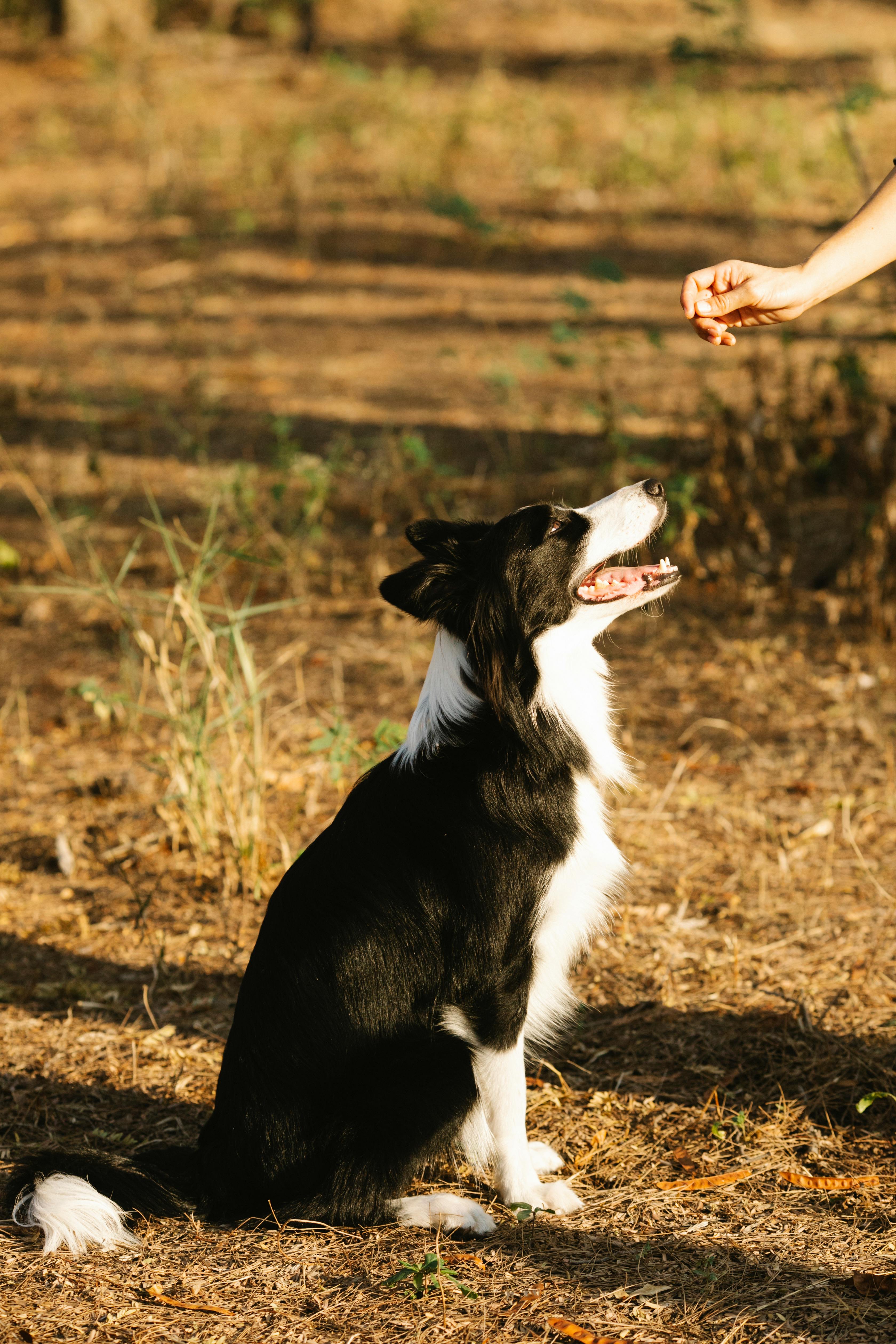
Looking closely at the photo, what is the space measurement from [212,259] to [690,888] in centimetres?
885

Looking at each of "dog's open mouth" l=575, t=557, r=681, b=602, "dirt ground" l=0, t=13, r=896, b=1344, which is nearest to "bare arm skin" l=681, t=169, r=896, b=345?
"dog's open mouth" l=575, t=557, r=681, b=602

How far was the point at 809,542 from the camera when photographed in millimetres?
6566

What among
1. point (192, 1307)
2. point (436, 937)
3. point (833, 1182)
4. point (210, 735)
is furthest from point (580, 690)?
point (210, 735)

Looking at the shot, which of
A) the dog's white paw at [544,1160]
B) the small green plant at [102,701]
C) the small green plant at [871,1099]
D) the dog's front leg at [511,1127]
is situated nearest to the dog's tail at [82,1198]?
the dog's front leg at [511,1127]

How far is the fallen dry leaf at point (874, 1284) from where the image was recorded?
2533mm

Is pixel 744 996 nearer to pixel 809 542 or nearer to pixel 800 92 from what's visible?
pixel 809 542

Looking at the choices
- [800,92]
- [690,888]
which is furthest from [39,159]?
[690,888]

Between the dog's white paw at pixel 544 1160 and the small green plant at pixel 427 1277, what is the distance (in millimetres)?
495

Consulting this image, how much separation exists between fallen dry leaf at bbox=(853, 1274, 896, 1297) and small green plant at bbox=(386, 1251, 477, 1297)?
795 millimetres

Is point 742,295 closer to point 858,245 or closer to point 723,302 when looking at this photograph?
point 723,302

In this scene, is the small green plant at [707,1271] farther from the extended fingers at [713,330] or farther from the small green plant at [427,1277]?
the extended fingers at [713,330]

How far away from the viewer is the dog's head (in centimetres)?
290

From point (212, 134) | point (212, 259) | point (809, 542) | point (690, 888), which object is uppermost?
point (212, 134)

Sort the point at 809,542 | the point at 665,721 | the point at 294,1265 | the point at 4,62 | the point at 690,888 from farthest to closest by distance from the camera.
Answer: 1. the point at 4,62
2. the point at 809,542
3. the point at 665,721
4. the point at 690,888
5. the point at 294,1265
